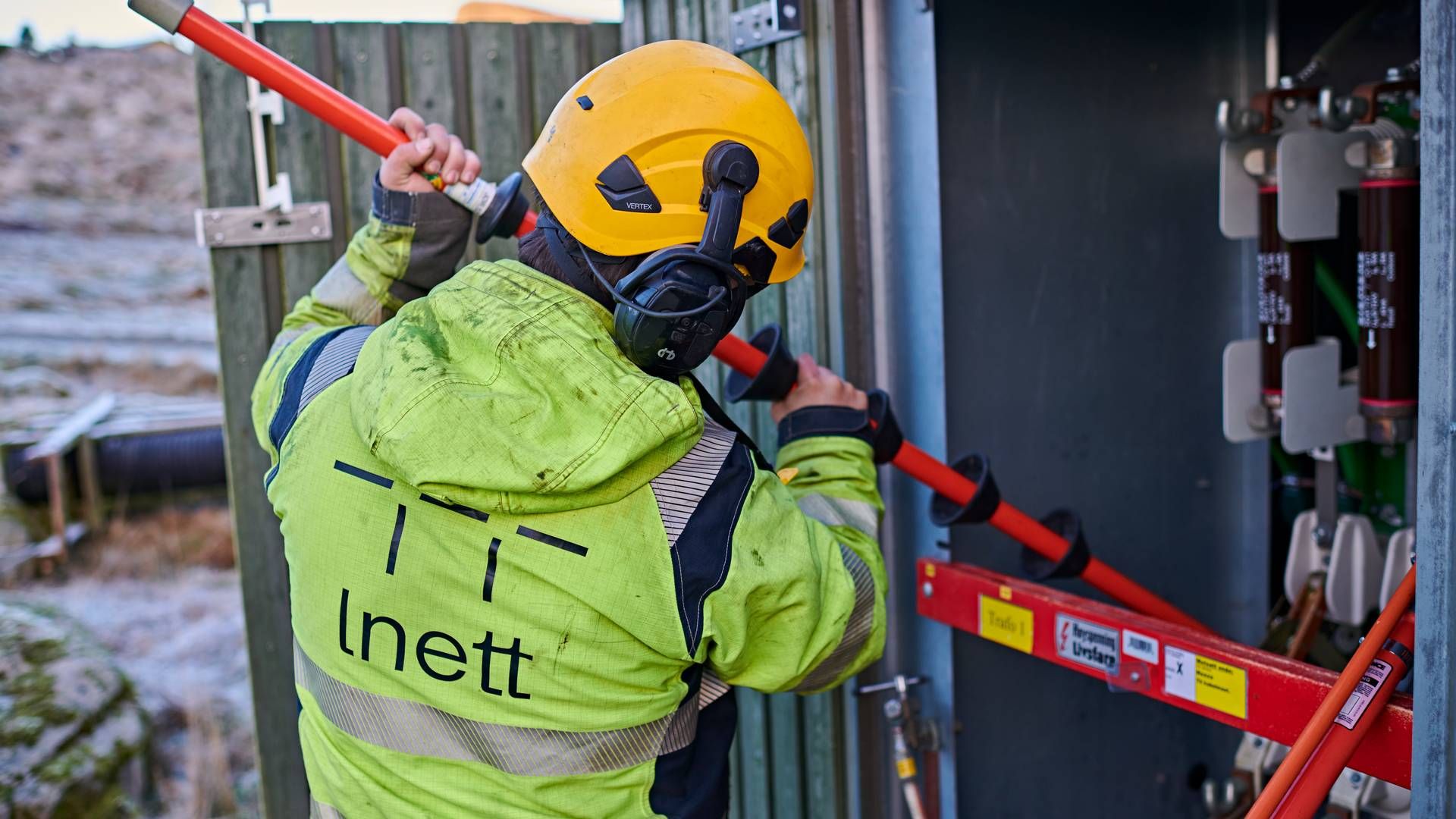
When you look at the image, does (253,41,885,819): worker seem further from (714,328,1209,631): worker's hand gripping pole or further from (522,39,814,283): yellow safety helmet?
(714,328,1209,631): worker's hand gripping pole

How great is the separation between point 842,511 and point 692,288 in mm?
526

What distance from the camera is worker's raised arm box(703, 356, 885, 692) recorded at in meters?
1.72

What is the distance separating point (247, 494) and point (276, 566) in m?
0.19

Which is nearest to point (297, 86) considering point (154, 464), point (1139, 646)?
point (1139, 646)

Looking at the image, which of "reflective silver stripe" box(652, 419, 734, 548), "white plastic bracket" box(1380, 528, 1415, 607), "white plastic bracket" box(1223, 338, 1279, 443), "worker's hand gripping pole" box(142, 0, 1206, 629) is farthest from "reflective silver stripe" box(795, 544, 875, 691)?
"white plastic bracket" box(1380, 528, 1415, 607)

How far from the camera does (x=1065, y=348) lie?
2.83 m

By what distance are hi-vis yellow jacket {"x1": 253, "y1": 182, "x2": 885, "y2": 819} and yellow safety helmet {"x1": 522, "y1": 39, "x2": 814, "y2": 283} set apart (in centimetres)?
14

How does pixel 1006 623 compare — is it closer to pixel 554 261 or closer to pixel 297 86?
pixel 554 261

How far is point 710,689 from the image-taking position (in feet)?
6.48

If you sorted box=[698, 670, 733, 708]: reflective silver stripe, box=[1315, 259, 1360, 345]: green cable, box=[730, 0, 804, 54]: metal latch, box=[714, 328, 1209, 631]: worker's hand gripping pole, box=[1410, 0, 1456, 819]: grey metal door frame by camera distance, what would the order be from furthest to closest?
box=[1315, 259, 1360, 345]: green cable
box=[730, 0, 804, 54]: metal latch
box=[714, 328, 1209, 631]: worker's hand gripping pole
box=[698, 670, 733, 708]: reflective silver stripe
box=[1410, 0, 1456, 819]: grey metal door frame

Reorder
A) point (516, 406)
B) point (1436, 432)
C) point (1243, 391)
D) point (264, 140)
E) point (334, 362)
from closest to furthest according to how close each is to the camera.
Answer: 1. point (1436, 432)
2. point (516, 406)
3. point (334, 362)
4. point (264, 140)
5. point (1243, 391)

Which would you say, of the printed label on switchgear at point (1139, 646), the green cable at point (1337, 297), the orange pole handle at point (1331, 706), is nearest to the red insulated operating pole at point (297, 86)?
the printed label on switchgear at point (1139, 646)

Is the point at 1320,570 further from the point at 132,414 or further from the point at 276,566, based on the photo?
the point at 132,414

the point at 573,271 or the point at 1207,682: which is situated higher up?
the point at 573,271
